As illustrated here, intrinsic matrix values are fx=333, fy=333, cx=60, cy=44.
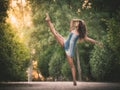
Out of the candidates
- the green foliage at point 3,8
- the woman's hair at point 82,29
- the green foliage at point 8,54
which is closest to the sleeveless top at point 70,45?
the woman's hair at point 82,29

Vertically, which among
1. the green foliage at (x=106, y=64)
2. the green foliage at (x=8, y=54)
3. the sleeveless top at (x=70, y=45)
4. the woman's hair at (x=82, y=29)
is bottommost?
the green foliage at (x=106, y=64)

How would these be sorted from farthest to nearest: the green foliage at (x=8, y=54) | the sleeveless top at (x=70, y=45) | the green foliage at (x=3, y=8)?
the green foliage at (x=8, y=54) < the green foliage at (x=3, y=8) < the sleeveless top at (x=70, y=45)

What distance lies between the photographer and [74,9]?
3119 cm

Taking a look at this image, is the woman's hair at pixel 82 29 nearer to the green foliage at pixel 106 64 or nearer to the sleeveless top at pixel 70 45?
the sleeveless top at pixel 70 45

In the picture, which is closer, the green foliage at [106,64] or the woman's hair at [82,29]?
the woman's hair at [82,29]

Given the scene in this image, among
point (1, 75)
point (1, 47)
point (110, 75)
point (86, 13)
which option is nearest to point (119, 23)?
point (1, 47)

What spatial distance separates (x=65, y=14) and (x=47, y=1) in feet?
9.82

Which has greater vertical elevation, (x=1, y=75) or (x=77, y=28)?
(x=77, y=28)

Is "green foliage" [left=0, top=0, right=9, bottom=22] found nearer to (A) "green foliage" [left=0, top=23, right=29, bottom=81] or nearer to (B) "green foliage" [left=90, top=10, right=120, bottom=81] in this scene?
(A) "green foliage" [left=0, top=23, right=29, bottom=81]

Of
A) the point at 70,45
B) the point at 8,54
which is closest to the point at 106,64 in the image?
the point at 8,54

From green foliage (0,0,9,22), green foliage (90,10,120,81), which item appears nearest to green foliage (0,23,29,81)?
green foliage (0,0,9,22)

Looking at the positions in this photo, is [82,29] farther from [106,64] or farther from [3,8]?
[106,64]

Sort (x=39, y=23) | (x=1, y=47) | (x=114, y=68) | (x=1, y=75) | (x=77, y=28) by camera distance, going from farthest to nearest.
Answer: (x=39, y=23) < (x=114, y=68) < (x=1, y=75) < (x=1, y=47) < (x=77, y=28)

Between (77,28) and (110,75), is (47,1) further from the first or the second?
(77,28)
